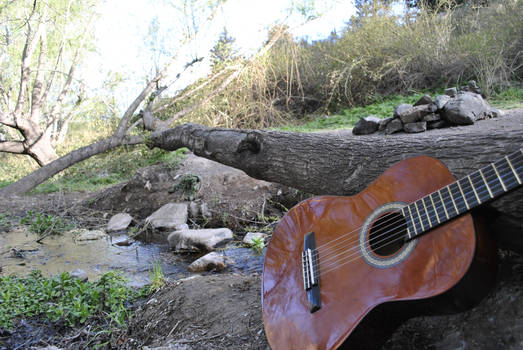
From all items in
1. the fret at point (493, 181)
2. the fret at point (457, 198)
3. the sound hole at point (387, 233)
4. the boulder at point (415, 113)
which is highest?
the fret at point (493, 181)

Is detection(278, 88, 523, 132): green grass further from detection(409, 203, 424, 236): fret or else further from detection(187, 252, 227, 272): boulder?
detection(409, 203, 424, 236): fret

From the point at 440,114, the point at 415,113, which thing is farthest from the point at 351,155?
the point at 440,114

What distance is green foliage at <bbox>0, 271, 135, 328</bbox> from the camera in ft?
8.60

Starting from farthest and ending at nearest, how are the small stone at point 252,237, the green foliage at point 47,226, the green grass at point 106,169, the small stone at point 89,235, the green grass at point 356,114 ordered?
1. the green grass at point 356,114
2. the green grass at point 106,169
3. the small stone at point 89,235
4. the green foliage at point 47,226
5. the small stone at point 252,237

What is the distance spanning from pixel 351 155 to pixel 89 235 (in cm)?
420

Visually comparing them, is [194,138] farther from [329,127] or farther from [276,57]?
[276,57]

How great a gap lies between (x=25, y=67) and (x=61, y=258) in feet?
17.0

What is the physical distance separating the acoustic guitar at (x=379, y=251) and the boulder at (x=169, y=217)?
12.2 ft

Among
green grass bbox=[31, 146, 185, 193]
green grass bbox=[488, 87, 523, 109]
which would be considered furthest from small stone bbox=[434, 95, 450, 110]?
green grass bbox=[31, 146, 185, 193]

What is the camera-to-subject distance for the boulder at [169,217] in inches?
217

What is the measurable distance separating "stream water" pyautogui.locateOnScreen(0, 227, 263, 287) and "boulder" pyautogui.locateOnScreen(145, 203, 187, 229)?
46 cm

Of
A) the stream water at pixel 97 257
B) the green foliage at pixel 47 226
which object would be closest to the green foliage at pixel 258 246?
the stream water at pixel 97 257

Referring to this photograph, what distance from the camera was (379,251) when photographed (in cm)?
166

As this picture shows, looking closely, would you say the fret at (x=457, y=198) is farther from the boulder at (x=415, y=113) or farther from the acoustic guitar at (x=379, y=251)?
the boulder at (x=415, y=113)
